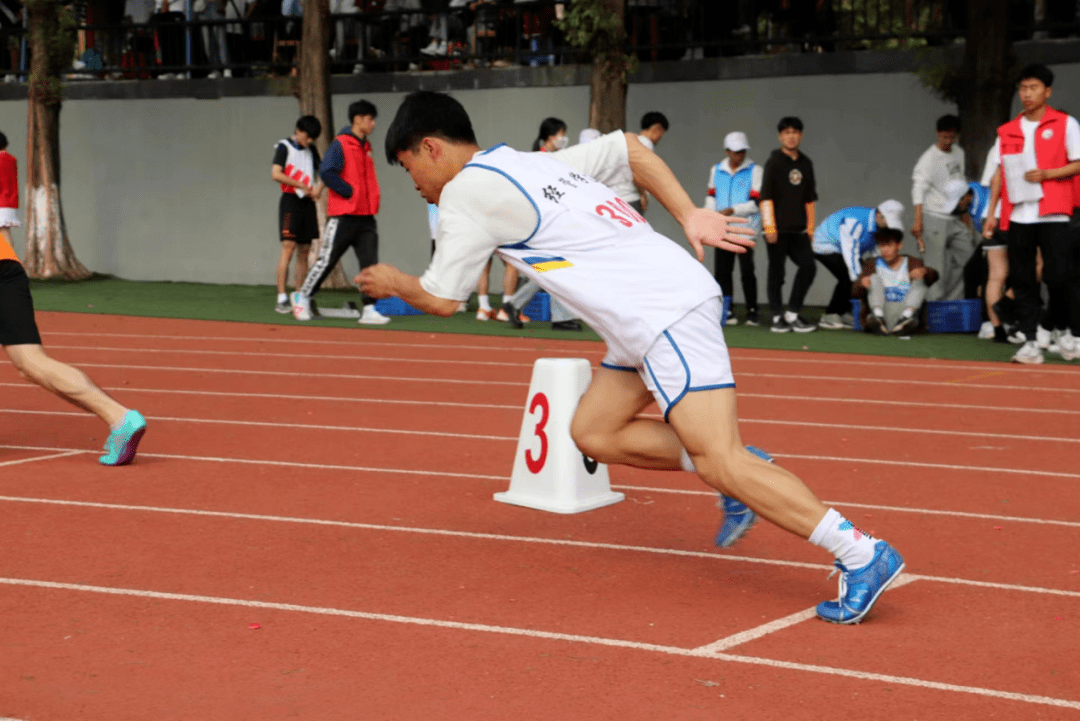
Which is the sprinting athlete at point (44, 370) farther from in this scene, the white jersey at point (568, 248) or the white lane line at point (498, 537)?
the white jersey at point (568, 248)

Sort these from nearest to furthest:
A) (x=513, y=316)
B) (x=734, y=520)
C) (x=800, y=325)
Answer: (x=734, y=520) → (x=513, y=316) → (x=800, y=325)

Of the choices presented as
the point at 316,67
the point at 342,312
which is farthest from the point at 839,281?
the point at 316,67

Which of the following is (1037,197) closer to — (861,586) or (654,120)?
(654,120)

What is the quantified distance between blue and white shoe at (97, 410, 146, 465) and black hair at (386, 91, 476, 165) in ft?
9.51

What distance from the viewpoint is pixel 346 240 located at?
45.4 feet

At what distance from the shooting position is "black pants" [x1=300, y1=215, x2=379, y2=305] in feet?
45.2

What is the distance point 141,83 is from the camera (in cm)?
2148

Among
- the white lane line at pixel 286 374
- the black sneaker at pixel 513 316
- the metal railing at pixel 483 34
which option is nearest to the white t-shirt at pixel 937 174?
the metal railing at pixel 483 34

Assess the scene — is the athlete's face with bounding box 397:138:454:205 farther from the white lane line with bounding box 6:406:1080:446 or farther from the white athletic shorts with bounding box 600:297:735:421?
the white lane line with bounding box 6:406:1080:446

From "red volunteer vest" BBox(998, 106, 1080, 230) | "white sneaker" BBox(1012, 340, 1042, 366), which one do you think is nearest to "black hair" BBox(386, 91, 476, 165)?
"red volunteer vest" BBox(998, 106, 1080, 230)

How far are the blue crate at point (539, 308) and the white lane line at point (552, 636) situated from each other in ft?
31.3

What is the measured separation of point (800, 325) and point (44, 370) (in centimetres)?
863

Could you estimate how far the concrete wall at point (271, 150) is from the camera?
1638 cm

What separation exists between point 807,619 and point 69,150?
66.0 feet
